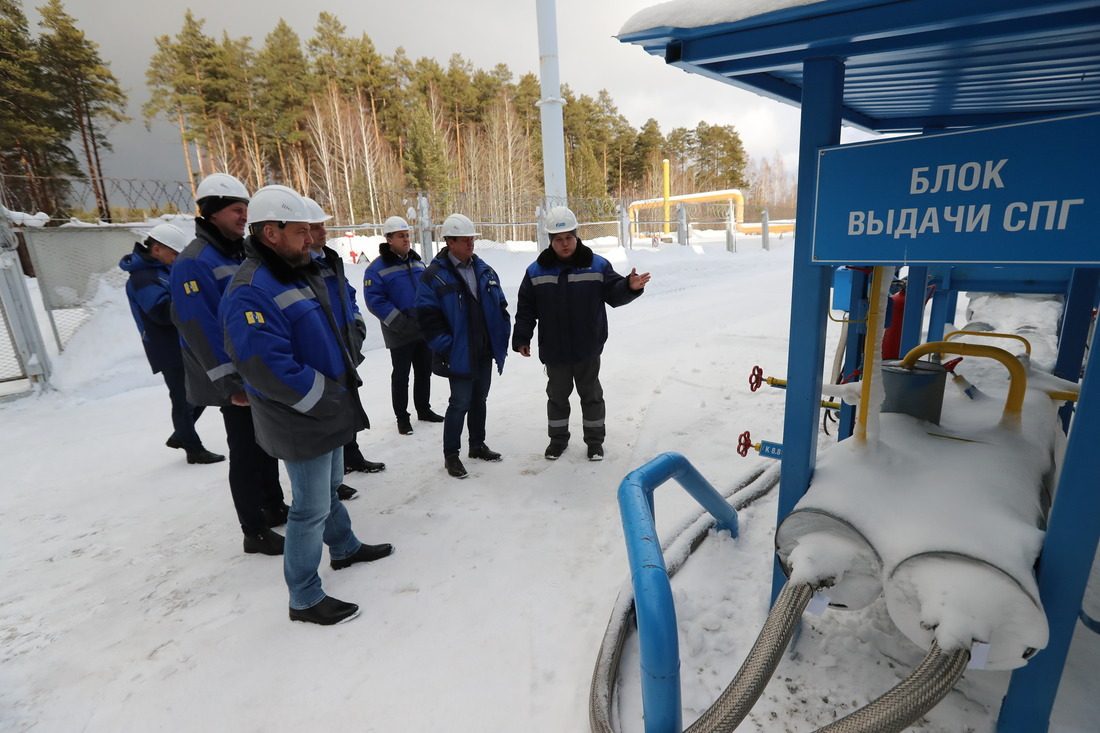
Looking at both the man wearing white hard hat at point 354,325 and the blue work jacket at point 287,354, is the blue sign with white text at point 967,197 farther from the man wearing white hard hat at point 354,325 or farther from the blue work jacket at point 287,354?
the man wearing white hard hat at point 354,325

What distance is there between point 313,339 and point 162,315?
2615 mm

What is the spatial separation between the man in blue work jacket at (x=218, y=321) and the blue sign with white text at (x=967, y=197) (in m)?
2.71

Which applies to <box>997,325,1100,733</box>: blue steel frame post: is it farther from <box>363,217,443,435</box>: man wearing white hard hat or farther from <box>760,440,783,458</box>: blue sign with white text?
<box>363,217,443,435</box>: man wearing white hard hat

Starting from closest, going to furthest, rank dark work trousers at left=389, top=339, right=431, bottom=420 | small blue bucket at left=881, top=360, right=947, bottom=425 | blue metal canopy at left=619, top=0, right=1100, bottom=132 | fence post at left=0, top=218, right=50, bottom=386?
1. blue metal canopy at left=619, top=0, right=1100, bottom=132
2. small blue bucket at left=881, top=360, right=947, bottom=425
3. dark work trousers at left=389, top=339, right=431, bottom=420
4. fence post at left=0, top=218, right=50, bottom=386

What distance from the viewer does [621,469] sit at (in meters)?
3.78

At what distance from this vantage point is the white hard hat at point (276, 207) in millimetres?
2166

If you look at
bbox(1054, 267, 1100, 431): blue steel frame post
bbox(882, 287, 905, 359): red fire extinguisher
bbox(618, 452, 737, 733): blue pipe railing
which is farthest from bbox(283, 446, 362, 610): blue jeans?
bbox(1054, 267, 1100, 431): blue steel frame post

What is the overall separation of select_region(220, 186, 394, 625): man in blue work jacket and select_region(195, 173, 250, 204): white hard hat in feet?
2.72

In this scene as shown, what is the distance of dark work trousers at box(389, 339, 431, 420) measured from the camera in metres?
4.62

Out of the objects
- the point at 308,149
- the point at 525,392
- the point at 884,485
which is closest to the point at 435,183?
the point at 308,149

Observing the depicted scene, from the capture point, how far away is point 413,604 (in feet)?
8.19

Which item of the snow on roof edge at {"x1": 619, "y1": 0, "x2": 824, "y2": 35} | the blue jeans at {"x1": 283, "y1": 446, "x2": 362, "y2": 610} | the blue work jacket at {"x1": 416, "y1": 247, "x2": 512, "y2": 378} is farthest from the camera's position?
the blue work jacket at {"x1": 416, "y1": 247, "x2": 512, "y2": 378}

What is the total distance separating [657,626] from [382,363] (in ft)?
20.3

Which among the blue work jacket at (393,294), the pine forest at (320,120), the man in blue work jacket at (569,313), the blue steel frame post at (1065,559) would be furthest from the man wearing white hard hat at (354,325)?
the pine forest at (320,120)
